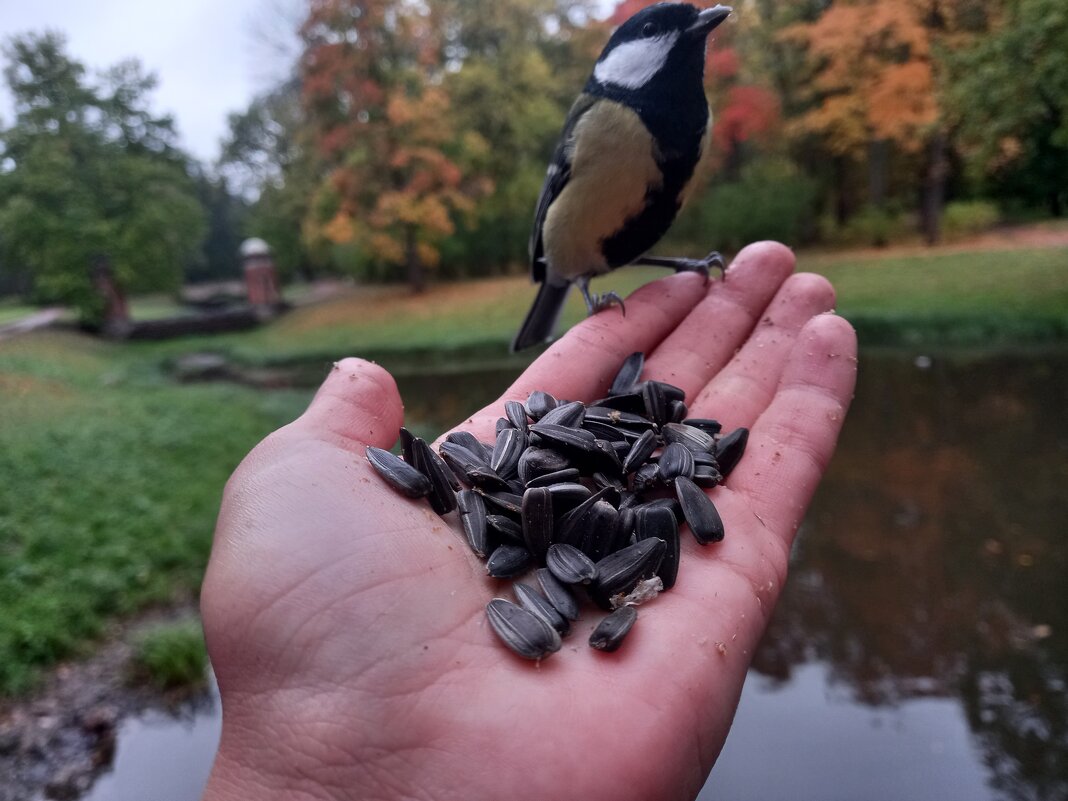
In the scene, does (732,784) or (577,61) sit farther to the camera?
(577,61)

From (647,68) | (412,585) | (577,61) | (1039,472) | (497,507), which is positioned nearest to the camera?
(412,585)

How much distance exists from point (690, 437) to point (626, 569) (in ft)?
1.46

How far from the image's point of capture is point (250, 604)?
0.96 metres

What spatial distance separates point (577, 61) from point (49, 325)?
351 centimetres

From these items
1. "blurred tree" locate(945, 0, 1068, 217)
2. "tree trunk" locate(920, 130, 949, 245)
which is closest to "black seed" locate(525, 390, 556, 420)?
"blurred tree" locate(945, 0, 1068, 217)

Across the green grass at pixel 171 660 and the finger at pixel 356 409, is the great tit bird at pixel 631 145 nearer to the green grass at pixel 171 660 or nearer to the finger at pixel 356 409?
the finger at pixel 356 409

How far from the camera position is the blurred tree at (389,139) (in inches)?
286

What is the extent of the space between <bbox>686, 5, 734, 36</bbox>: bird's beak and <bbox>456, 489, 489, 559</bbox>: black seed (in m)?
1.05

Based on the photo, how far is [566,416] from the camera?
4.74 feet

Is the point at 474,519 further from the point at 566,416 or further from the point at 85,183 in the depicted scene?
the point at 85,183

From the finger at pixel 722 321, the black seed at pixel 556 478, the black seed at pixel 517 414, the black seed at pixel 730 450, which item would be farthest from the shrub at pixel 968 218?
the black seed at pixel 556 478

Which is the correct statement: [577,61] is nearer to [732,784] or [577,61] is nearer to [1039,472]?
[1039,472]

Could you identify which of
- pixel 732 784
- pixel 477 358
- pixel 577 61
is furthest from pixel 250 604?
pixel 577 61

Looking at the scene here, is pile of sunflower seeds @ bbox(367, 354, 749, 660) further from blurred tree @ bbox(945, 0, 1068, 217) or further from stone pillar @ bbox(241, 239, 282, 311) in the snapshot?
stone pillar @ bbox(241, 239, 282, 311)
